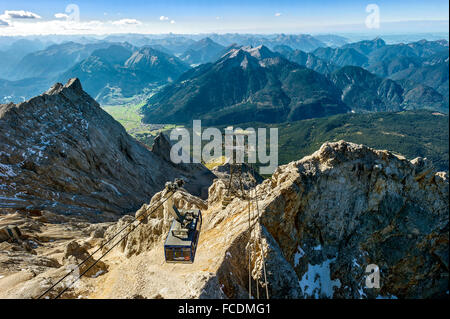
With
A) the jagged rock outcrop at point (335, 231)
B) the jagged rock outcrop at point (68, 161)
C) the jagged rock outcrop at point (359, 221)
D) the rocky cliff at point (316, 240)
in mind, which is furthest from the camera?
the jagged rock outcrop at point (68, 161)

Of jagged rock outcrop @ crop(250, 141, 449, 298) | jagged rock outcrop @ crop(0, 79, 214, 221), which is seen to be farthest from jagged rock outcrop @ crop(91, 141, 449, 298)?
jagged rock outcrop @ crop(0, 79, 214, 221)

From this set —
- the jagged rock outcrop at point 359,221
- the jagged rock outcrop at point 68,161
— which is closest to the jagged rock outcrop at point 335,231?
the jagged rock outcrop at point 359,221

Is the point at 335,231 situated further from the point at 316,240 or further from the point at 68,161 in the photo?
the point at 68,161

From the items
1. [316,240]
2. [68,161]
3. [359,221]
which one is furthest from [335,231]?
[68,161]

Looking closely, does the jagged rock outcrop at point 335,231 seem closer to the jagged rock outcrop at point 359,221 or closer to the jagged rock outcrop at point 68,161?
the jagged rock outcrop at point 359,221

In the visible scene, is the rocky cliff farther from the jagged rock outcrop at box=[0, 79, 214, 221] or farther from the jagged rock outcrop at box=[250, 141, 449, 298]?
the jagged rock outcrop at box=[0, 79, 214, 221]

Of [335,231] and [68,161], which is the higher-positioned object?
[68,161]
